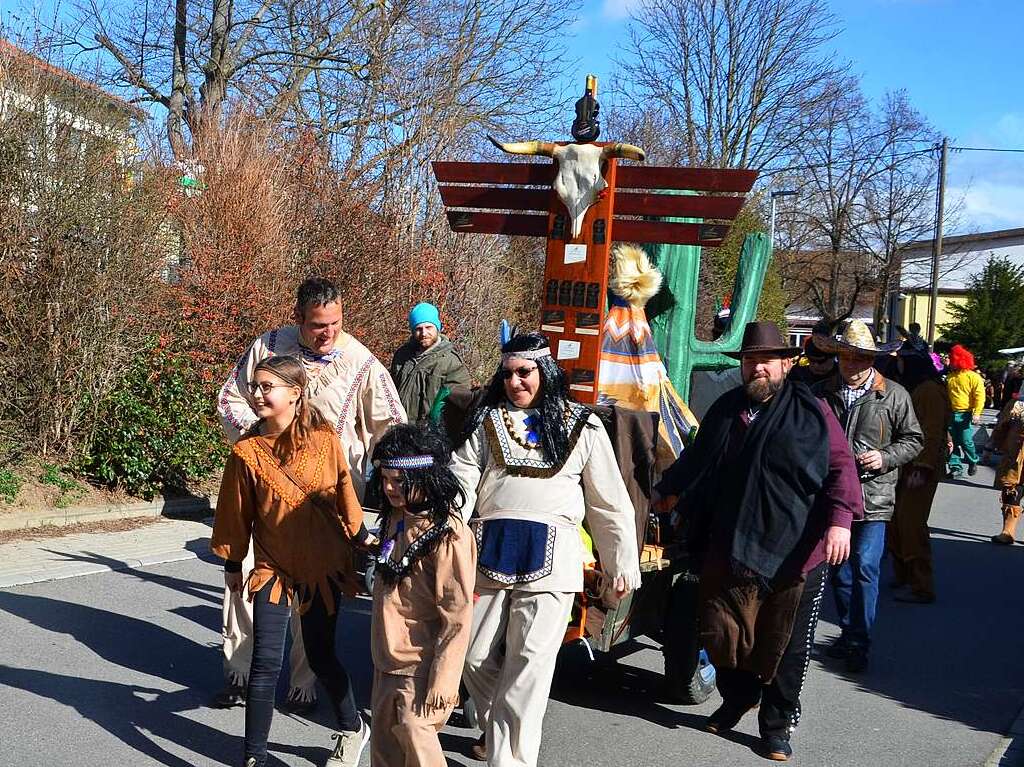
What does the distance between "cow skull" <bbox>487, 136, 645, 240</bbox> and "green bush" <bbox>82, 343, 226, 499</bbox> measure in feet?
18.4

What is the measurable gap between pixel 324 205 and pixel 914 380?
8164mm

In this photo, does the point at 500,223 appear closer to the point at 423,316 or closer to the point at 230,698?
the point at 423,316

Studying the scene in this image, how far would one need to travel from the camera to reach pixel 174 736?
480cm

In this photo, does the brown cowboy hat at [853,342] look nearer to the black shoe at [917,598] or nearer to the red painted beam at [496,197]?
the red painted beam at [496,197]

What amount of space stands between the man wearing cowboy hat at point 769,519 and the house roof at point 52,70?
757 cm


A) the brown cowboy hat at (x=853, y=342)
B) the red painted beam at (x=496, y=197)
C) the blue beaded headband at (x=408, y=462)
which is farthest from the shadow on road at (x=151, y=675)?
the brown cowboy hat at (x=853, y=342)

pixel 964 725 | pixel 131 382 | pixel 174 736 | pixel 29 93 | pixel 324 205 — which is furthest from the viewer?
pixel 324 205

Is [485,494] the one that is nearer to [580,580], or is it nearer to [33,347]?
[580,580]

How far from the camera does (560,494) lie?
420 centimetres

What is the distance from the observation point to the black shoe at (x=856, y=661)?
21.4 ft

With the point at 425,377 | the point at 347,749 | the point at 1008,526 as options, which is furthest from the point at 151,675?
the point at 1008,526

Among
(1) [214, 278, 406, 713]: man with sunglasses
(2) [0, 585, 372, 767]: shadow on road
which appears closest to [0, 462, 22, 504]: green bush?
(2) [0, 585, 372, 767]: shadow on road

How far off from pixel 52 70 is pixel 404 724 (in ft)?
27.7

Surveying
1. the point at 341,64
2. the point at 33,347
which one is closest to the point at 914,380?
the point at 33,347
